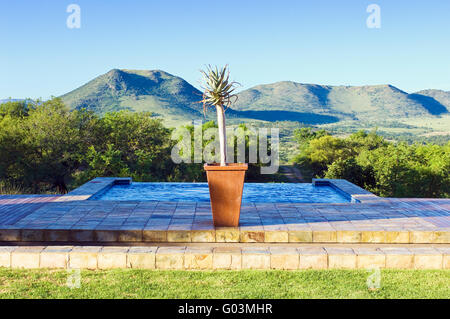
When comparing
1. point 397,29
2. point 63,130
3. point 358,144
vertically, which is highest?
point 397,29

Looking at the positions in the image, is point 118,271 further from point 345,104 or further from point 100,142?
point 345,104

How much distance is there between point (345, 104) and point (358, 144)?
60766mm

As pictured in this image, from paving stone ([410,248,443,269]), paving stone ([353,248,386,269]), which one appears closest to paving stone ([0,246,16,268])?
paving stone ([353,248,386,269])

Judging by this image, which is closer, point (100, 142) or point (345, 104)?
point (100, 142)

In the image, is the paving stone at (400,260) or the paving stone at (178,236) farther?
the paving stone at (178,236)

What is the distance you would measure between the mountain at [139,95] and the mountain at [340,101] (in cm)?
1772

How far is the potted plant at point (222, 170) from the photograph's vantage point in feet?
15.6

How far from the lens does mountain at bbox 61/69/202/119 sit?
49.6m

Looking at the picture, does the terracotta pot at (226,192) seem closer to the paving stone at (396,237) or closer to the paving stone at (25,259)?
the paving stone at (396,237)

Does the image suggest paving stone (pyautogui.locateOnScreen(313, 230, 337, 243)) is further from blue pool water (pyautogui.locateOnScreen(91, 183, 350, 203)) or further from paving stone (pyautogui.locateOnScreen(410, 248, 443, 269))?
blue pool water (pyautogui.locateOnScreen(91, 183, 350, 203))

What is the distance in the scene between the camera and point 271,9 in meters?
27.8

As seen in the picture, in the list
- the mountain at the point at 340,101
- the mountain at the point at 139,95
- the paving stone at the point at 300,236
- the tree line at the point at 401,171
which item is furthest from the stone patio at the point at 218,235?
the mountain at the point at 340,101
